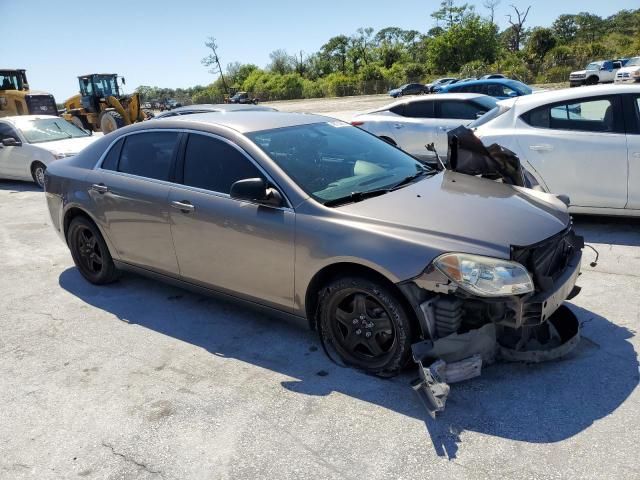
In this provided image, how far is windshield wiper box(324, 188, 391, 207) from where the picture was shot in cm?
341

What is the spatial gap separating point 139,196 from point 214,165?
786 mm

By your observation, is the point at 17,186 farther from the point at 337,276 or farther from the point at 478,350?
the point at 478,350

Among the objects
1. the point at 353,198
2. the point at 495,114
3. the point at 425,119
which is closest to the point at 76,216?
the point at 353,198

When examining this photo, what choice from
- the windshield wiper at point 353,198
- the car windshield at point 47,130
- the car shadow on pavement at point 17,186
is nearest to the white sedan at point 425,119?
the windshield wiper at point 353,198

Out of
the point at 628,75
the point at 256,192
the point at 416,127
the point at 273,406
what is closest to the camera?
the point at 273,406

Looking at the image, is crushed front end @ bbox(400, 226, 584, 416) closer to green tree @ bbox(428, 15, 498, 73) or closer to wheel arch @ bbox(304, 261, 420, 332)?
wheel arch @ bbox(304, 261, 420, 332)

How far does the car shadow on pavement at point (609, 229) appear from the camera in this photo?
17.8 feet

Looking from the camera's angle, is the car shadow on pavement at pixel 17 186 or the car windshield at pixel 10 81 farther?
the car windshield at pixel 10 81

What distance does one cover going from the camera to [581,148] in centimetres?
553

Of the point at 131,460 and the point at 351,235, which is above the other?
the point at 351,235

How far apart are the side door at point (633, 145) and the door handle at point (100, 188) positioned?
16.4ft

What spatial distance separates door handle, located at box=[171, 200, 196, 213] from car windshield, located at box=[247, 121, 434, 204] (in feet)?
2.22

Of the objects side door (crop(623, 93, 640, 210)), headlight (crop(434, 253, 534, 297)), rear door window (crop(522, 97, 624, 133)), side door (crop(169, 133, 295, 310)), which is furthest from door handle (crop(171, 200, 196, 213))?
side door (crop(623, 93, 640, 210))

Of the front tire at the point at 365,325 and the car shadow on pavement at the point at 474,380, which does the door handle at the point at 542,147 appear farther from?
the front tire at the point at 365,325
